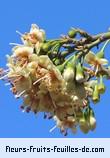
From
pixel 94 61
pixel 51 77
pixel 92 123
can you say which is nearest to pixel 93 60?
pixel 94 61

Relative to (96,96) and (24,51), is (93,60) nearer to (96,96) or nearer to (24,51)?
(96,96)

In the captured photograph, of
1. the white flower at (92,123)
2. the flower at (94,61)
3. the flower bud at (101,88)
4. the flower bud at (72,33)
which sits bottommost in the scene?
the white flower at (92,123)

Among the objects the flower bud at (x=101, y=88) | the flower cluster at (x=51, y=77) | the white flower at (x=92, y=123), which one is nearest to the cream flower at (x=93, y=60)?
the flower cluster at (x=51, y=77)

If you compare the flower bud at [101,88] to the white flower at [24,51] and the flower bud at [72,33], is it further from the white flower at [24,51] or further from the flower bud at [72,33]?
the white flower at [24,51]

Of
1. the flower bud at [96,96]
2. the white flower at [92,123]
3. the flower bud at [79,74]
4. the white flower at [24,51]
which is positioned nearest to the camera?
the flower bud at [79,74]

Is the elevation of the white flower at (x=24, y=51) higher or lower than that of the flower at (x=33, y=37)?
lower

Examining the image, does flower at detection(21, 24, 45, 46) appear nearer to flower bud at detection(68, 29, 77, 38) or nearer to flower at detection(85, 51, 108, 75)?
flower bud at detection(68, 29, 77, 38)

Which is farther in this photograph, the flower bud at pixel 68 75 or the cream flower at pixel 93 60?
the cream flower at pixel 93 60

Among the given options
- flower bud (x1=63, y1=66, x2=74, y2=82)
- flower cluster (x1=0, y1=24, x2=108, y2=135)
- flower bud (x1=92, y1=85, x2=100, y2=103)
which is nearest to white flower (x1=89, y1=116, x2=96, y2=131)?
flower cluster (x1=0, y1=24, x2=108, y2=135)

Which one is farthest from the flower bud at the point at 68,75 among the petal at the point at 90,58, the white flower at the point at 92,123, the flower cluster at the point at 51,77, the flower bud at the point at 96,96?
the white flower at the point at 92,123

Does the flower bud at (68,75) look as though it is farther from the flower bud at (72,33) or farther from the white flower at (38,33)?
the white flower at (38,33)

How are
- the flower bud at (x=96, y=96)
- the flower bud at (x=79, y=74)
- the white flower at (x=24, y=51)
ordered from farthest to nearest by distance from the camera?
the flower bud at (x=96, y=96) → the white flower at (x=24, y=51) → the flower bud at (x=79, y=74)
